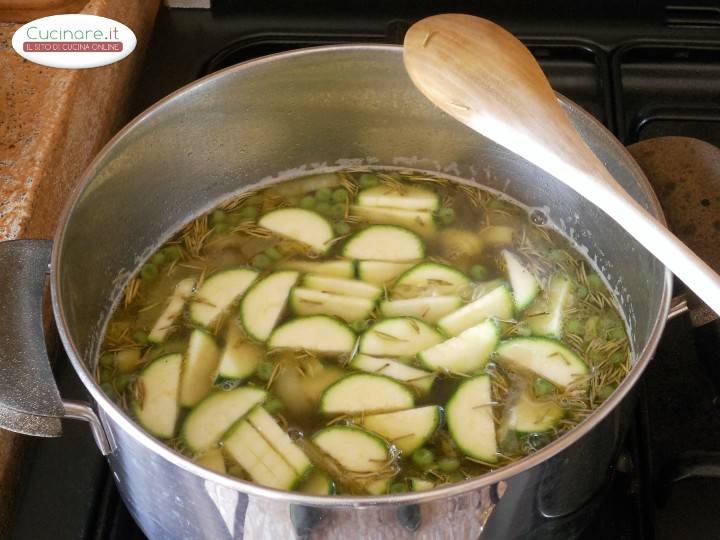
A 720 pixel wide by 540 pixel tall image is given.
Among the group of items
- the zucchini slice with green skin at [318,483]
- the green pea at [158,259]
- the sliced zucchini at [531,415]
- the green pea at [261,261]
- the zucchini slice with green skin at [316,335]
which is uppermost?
the green pea at [261,261]

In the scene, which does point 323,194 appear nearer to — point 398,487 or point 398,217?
point 398,217

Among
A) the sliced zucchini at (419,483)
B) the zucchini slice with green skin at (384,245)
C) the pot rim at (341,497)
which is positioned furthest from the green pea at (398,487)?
the zucchini slice with green skin at (384,245)

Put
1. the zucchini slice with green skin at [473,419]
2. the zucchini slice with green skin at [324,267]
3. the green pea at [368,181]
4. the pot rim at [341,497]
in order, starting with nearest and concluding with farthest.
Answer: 1. the pot rim at [341,497]
2. the zucchini slice with green skin at [473,419]
3. the zucchini slice with green skin at [324,267]
4. the green pea at [368,181]

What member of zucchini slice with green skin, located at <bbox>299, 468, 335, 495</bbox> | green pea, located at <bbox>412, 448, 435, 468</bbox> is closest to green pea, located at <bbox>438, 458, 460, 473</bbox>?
green pea, located at <bbox>412, 448, 435, 468</bbox>

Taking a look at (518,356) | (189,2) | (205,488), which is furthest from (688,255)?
(189,2)

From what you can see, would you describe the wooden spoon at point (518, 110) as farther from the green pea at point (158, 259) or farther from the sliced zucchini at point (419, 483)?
the green pea at point (158, 259)

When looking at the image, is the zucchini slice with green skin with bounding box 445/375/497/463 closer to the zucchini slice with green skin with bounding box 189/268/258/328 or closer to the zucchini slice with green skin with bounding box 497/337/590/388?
the zucchini slice with green skin with bounding box 497/337/590/388
